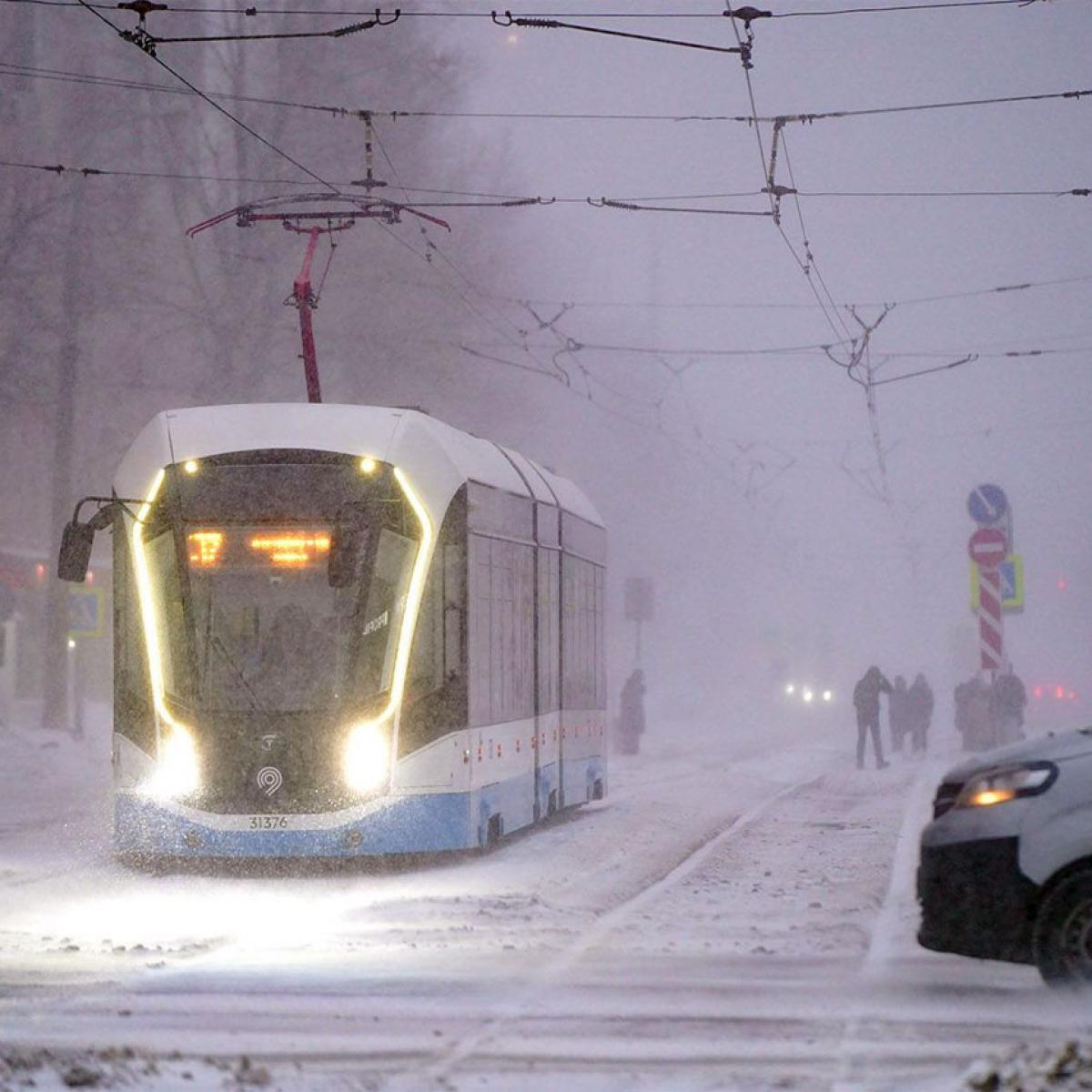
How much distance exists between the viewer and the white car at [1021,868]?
9492 millimetres

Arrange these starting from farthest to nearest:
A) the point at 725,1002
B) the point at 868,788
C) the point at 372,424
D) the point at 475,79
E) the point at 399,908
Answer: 1. the point at 475,79
2. the point at 868,788
3. the point at 372,424
4. the point at 399,908
5. the point at 725,1002

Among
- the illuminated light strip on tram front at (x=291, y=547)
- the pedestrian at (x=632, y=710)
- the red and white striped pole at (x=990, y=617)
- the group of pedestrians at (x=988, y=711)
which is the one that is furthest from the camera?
the pedestrian at (x=632, y=710)

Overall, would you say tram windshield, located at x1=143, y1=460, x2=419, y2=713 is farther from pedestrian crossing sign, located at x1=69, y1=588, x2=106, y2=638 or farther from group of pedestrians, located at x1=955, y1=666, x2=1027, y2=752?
pedestrian crossing sign, located at x1=69, y1=588, x2=106, y2=638

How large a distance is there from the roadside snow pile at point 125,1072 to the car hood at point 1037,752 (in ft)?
11.9

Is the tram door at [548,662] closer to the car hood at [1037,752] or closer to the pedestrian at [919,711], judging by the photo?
the car hood at [1037,752]

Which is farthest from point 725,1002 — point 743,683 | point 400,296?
point 743,683

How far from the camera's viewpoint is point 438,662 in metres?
16.9

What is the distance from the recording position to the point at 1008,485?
548 feet

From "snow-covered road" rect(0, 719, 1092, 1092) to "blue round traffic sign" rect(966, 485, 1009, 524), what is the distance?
29.1 ft

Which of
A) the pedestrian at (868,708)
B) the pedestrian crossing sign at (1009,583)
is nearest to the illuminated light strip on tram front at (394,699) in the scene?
the pedestrian crossing sign at (1009,583)

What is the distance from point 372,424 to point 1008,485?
6057 inches

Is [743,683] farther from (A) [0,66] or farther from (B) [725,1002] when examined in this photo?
(B) [725,1002]

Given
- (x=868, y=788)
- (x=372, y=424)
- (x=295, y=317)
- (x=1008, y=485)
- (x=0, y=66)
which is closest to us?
(x=372, y=424)

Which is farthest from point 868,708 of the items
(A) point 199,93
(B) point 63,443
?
(A) point 199,93
